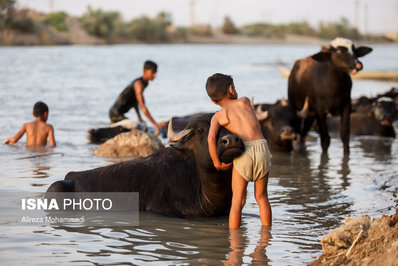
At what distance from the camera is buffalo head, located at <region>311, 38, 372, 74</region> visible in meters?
12.5

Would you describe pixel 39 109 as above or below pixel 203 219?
above

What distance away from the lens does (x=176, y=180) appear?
7324 mm

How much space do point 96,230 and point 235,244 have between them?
1.35 meters

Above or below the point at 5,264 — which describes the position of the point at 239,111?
above

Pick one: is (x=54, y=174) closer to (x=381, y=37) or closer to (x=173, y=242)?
(x=173, y=242)

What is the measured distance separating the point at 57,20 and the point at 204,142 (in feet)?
298

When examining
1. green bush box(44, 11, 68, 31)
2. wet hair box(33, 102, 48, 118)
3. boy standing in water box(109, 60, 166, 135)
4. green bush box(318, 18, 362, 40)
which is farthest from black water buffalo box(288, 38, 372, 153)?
green bush box(318, 18, 362, 40)

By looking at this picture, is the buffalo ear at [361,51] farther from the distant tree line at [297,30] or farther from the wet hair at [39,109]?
the distant tree line at [297,30]

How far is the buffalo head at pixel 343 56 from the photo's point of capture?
12.5m

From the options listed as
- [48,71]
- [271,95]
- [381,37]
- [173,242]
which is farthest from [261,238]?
[381,37]

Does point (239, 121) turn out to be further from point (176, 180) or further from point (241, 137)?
point (176, 180)

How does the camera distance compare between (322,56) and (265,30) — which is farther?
(265,30)

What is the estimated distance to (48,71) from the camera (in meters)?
36.1

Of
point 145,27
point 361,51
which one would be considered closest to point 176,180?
point 361,51
